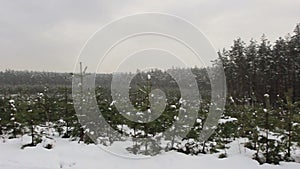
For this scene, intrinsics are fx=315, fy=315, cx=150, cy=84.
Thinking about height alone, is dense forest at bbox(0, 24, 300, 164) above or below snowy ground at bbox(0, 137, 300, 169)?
above

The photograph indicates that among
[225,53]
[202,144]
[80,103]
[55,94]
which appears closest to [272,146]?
[202,144]

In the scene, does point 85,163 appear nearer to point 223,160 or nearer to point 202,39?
point 223,160

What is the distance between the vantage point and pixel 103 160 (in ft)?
22.5

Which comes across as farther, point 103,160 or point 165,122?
point 165,122

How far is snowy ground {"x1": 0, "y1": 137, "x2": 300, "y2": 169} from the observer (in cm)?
648

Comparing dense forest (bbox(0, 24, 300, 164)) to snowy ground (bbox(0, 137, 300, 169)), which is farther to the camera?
dense forest (bbox(0, 24, 300, 164))

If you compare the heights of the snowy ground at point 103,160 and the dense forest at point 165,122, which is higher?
the dense forest at point 165,122

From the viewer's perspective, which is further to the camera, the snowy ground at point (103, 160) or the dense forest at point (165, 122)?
the dense forest at point (165, 122)

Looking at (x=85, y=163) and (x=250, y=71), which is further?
(x=250, y=71)

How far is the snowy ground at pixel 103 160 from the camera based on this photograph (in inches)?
255

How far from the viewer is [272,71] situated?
28.2m

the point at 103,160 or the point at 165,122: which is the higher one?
the point at 165,122

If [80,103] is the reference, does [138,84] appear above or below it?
above

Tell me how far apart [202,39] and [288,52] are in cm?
2424
